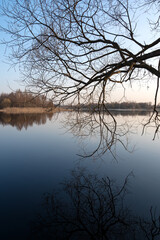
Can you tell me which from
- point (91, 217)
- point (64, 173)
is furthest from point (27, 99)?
point (64, 173)

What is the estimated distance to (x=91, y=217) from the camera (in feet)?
6.77

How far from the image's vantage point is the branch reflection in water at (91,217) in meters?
1.82

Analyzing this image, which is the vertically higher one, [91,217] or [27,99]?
[27,99]

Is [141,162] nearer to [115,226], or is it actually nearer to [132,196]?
[132,196]

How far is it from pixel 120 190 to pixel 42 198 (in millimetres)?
1254

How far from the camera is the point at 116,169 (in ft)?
11.7

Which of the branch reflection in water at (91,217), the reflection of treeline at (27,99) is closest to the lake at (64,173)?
the branch reflection in water at (91,217)

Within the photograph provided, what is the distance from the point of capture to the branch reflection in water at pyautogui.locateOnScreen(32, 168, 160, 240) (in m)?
1.82

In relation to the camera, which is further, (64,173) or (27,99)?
(64,173)

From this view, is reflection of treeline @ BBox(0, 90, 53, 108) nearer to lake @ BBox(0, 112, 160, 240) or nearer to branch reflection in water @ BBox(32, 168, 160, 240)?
lake @ BBox(0, 112, 160, 240)

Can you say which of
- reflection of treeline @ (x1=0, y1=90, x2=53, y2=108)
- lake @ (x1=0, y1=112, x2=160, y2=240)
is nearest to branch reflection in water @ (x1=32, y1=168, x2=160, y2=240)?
lake @ (x1=0, y1=112, x2=160, y2=240)

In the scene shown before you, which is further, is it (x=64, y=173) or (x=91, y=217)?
(x=64, y=173)

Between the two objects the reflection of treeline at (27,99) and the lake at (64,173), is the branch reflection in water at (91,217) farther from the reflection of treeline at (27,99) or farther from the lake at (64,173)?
the reflection of treeline at (27,99)

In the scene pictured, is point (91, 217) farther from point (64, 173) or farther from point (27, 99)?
point (27, 99)
